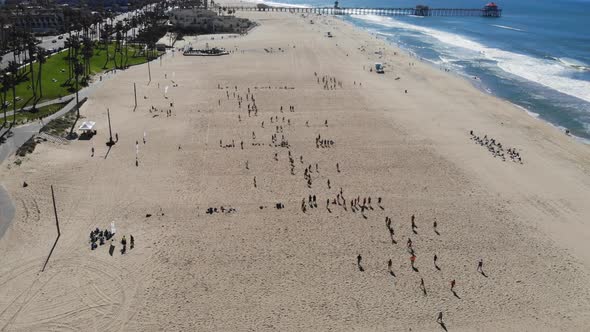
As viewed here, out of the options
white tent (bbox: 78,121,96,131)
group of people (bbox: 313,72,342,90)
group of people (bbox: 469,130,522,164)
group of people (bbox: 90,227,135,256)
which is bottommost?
group of people (bbox: 90,227,135,256)

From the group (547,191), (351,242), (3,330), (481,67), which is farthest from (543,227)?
(481,67)

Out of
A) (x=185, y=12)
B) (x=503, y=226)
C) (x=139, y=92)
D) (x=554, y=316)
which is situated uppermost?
(x=185, y=12)

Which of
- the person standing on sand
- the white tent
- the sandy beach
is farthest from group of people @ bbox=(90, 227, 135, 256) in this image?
the white tent

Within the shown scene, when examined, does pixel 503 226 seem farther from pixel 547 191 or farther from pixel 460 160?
pixel 460 160

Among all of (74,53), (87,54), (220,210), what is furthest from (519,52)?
(220,210)

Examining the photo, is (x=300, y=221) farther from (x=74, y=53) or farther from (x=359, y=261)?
(x=74, y=53)

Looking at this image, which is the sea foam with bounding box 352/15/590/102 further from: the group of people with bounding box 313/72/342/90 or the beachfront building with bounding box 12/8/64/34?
the beachfront building with bounding box 12/8/64/34
